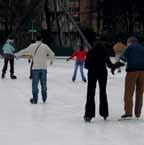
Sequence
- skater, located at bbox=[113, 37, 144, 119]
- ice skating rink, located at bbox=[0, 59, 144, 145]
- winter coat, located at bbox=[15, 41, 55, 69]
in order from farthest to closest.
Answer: winter coat, located at bbox=[15, 41, 55, 69], skater, located at bbox=[113, 37, 144, 119], ice skating rink, located at bbox=[0, 59, 144, 145]

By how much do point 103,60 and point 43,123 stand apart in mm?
1576

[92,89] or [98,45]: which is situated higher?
[98,45]

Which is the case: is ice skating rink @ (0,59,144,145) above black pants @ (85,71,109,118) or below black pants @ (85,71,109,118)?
below

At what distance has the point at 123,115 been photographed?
35.7ft

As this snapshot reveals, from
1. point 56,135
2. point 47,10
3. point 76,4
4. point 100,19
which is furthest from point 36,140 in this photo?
point 76,4

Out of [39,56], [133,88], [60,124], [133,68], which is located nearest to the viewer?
[60,124]

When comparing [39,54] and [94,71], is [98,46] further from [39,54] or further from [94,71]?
[39,54]

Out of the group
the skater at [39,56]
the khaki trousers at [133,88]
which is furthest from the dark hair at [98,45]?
the skater at [39,56]

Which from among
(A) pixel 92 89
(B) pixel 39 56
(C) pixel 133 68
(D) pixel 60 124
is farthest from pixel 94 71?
(B) pixel 39 56

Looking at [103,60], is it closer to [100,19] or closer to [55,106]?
[55,106]

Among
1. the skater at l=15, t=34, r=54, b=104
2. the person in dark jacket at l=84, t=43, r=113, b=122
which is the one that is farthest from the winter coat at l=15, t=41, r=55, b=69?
the person in dark jacket at l=84, t=43, r=113, b=122

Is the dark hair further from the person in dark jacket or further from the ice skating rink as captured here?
the ice skating rink

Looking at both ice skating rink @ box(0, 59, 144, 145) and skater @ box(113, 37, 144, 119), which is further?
skater @ box(113, 37, 144, 119)

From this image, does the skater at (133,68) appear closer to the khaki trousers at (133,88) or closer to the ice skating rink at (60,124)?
the khaki trousers at (133,88)
